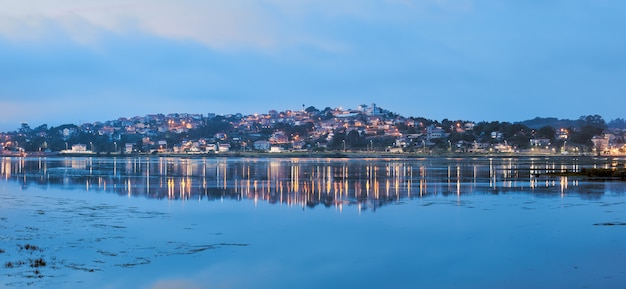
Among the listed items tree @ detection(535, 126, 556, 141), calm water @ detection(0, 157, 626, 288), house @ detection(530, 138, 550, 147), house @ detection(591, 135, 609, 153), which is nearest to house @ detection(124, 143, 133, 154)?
house @ detection(530, 138, 550, 147)

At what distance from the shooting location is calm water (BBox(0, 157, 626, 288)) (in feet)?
33.0

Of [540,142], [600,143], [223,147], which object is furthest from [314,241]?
[223,147]

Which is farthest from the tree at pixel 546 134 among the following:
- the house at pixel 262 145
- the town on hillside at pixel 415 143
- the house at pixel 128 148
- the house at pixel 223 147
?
the house at pixel 128 148

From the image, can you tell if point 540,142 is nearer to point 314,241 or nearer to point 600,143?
point 600,143

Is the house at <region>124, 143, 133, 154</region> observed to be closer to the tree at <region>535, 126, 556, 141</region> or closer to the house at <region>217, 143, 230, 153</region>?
the house at <region>217, 143, 230, 153</region>

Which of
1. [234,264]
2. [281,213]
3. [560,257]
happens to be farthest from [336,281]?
[281,213]

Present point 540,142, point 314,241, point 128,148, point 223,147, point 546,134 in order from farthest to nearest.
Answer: point 128,148
point 223,147
point 546,134
point 540,142
point 314,241

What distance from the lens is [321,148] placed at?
165875 millimetres

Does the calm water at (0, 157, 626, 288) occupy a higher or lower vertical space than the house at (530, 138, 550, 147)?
lower

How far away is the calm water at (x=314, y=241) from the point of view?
10070mm

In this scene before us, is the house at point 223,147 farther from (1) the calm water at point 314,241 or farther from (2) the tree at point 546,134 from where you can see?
(1) the calm water at point 314,241

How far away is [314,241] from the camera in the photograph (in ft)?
44.7

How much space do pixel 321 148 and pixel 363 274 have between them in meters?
155

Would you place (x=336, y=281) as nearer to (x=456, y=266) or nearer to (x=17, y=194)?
(x=456, y=266)
